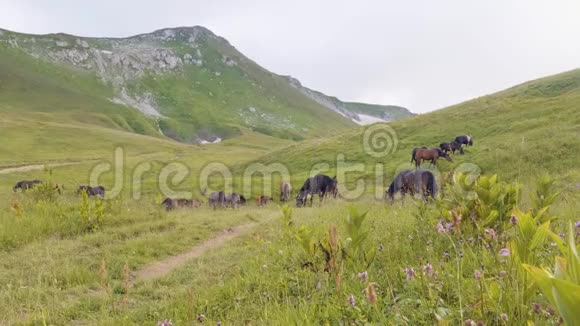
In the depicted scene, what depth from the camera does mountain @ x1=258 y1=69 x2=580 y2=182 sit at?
74.8 feet

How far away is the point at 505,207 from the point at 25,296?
6.81m

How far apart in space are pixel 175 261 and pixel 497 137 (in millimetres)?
32649

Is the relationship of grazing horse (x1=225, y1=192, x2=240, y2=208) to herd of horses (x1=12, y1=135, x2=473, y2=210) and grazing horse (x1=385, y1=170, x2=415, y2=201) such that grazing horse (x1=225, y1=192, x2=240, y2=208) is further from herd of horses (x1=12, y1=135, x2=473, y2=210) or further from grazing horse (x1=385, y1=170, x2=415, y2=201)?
grazing horse (x1=385, y1=170, x2=415, y2=201)

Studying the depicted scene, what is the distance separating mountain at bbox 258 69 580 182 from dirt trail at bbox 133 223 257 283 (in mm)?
13141

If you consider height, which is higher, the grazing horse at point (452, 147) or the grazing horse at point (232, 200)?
the grazing horse at point (452, 147)

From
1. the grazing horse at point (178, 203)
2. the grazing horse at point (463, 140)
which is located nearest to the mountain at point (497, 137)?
the grazing horse at point (463, 140)

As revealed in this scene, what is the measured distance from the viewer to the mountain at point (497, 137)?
2280cm

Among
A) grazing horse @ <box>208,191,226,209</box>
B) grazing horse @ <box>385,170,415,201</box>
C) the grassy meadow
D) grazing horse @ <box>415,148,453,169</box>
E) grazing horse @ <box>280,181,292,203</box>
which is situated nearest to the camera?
the grassy meadow

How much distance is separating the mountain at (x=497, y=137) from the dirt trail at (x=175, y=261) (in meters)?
13.1

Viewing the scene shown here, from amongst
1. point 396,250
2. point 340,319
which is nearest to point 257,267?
point 396,250

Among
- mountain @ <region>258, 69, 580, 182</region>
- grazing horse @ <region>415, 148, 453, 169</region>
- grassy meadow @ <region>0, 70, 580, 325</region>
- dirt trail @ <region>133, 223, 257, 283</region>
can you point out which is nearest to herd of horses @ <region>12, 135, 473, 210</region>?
grazing horse @ <region>415, 148, 453, 169</region>

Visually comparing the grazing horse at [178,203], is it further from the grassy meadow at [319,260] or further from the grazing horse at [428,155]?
the grazing horse at [428,155]

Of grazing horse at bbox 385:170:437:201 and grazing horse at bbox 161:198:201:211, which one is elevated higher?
grazing horse at bbox 385:170:437:201

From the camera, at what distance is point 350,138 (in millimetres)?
51188
